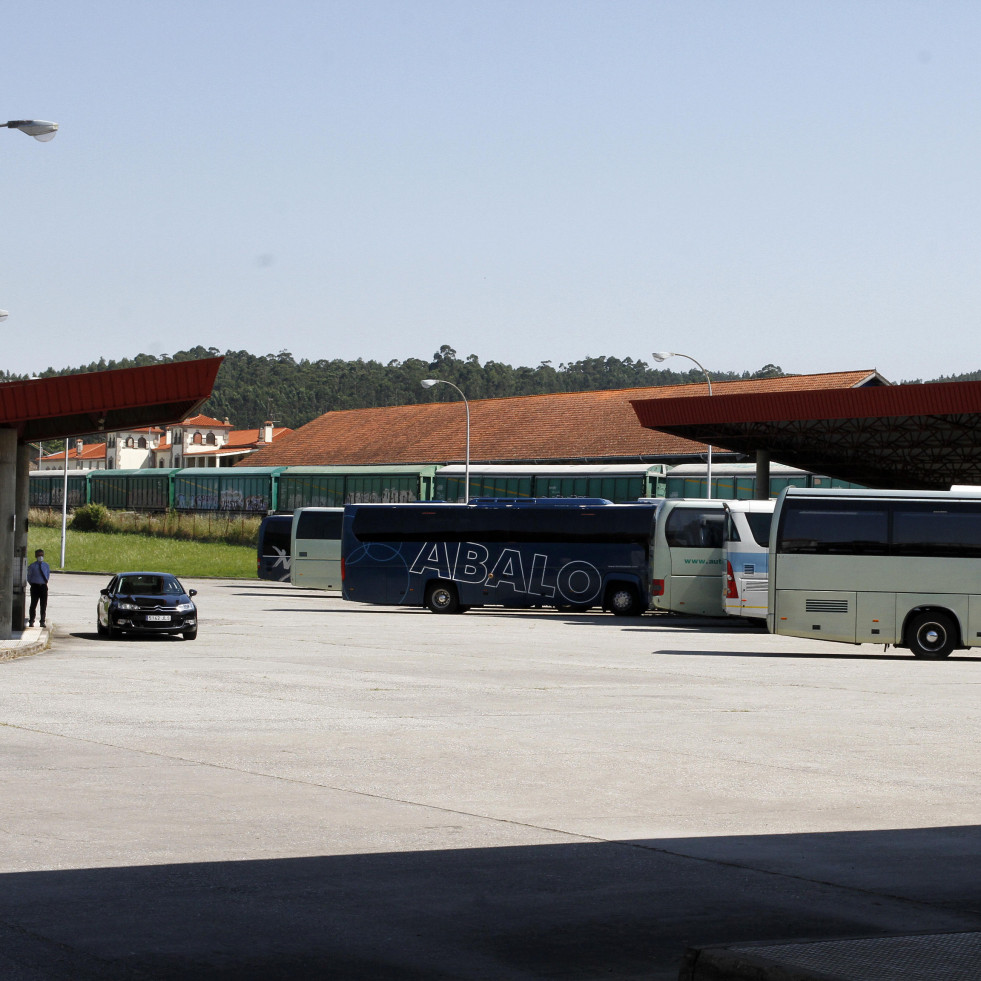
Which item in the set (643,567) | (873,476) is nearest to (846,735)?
(643,567)

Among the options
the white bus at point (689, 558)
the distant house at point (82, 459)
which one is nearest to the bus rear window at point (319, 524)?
the white bus at point (689, 558)

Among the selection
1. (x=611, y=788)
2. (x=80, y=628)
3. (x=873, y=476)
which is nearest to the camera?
(x=611, y=788)

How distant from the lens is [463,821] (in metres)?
8.74

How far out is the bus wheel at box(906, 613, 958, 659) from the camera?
24.9 metres

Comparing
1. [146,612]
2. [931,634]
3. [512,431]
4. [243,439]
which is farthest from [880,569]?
[243,439]

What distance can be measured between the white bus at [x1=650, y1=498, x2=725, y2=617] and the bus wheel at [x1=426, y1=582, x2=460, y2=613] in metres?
5.90

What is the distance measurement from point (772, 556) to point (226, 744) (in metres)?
15.7

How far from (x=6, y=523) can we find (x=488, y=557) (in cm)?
1598

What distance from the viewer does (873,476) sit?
4975 centimetres

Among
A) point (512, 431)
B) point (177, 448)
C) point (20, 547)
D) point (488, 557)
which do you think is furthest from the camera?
point (177, 448)

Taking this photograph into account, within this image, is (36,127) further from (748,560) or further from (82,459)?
(82,459)

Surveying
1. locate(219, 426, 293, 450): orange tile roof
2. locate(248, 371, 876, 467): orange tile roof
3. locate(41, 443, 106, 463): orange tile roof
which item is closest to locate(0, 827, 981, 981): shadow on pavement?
locate(248, 371, 876, 467): orange tile roof

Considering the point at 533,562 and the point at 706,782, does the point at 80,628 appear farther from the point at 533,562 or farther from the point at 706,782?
the point at 706,782

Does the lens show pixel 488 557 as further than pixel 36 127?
Yes
